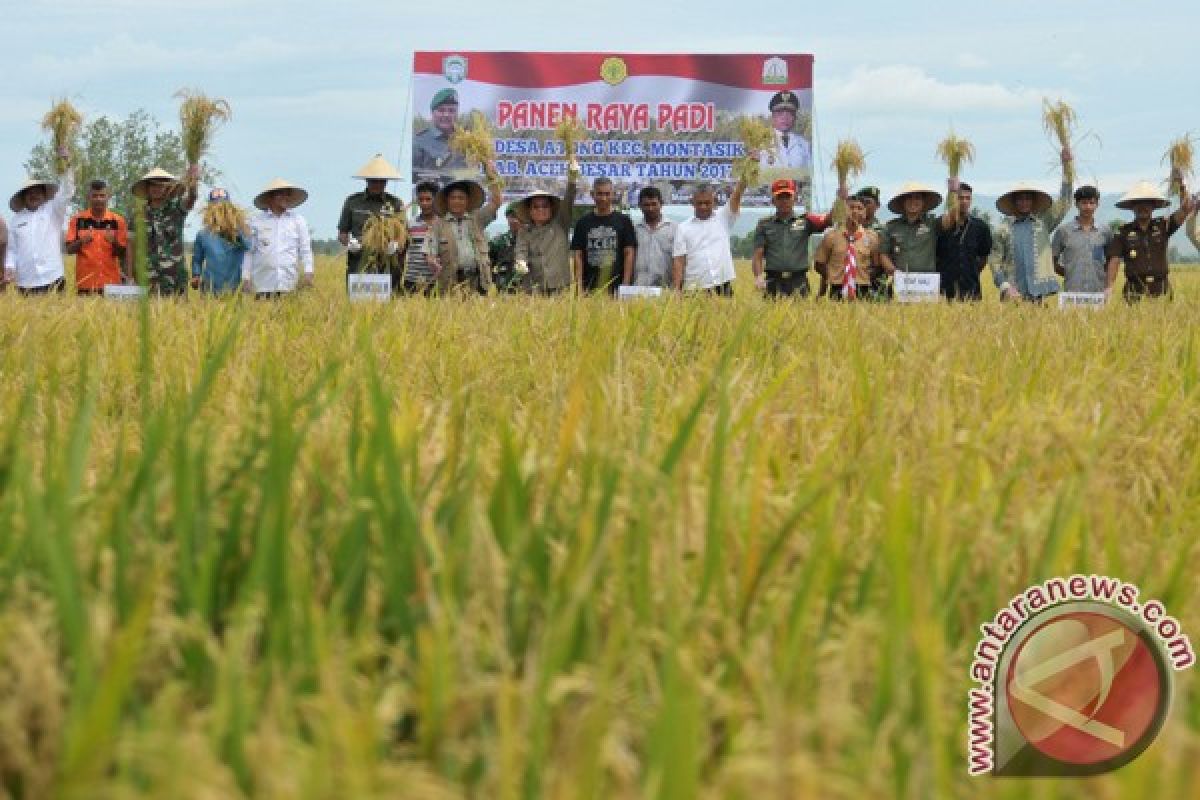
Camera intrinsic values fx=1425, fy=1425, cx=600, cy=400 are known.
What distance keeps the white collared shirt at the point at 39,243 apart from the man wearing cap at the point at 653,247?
3893mm

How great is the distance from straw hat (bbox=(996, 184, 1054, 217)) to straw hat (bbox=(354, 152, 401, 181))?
13.7 feet

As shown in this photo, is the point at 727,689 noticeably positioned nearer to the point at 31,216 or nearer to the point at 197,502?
the point at 197,502

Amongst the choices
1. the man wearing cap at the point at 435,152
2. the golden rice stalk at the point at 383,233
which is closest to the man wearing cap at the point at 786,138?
the man wearing cap at the point at 435,152

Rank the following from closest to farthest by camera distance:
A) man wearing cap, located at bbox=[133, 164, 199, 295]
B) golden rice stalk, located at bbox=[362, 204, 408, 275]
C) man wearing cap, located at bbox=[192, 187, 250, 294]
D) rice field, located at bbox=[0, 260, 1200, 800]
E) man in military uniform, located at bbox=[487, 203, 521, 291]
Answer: rice field, located at bbox=[0, 260, 1200, 800] → golden rice stalk, located at bbox=[362, 204, 408, 275] → man wearing cap, located at bbox=[192, 187, 250, 294] → man wearing cap, located at bbox=[133, 164, 199, 295] → man in military uniform, located at bbox=[487, 203, 521, 291]

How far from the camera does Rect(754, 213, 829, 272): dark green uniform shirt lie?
33.0 feet

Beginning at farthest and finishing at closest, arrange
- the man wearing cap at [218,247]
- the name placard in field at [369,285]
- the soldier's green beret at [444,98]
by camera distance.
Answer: the soldier's green beret at [444,98]
the man wearing cap at [218,247]
the name placard in field at [369,285]

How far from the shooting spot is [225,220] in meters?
8.97

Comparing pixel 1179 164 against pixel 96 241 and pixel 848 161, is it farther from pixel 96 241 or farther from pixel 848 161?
pixel 96 241

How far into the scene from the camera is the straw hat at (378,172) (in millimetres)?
9828

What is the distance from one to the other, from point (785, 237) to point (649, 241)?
1.02 m

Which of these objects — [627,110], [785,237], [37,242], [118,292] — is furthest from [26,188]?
[627,110]

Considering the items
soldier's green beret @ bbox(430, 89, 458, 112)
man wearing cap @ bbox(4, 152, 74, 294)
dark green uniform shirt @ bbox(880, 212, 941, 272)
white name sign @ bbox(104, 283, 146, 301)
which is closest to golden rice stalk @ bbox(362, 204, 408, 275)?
→ white name sign @ bbox(104, 283, 146, 301)

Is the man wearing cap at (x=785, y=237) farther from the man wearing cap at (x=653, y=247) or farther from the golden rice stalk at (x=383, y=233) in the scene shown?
the golden rice stalk at (x=383, y=233)

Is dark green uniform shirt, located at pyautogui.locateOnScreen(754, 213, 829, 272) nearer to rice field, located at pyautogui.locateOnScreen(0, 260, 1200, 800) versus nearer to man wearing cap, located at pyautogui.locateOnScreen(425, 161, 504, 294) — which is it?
man wearing cap, located at pyautogui.locateOnScreen(425, 161, 504, 294)
